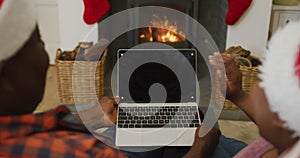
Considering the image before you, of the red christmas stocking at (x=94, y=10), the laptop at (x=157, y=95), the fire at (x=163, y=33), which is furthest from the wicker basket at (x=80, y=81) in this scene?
the laptop at (x=157, y=95)

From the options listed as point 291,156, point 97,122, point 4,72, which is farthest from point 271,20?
point 4,72

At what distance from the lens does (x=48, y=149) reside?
0.71 meters

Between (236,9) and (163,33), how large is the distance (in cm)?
53

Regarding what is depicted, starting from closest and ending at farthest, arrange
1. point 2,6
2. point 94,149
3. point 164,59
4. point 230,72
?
point 2,6 < point 94,149 < point 230,72 < point 164,59

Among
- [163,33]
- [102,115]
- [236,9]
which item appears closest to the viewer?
[102,115]

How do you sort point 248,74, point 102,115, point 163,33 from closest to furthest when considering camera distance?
point 102,115
point 248,74
point 163,33

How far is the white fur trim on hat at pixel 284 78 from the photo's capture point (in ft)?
2.15

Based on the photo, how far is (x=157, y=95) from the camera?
1.62m

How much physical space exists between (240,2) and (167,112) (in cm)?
119

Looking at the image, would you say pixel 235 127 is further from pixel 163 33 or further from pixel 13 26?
pixel 13 26

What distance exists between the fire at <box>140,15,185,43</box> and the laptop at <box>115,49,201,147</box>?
1023 millimetres

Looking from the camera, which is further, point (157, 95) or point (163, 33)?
point (163, 33)

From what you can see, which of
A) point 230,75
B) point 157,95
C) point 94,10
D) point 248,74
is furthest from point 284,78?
point 94,10

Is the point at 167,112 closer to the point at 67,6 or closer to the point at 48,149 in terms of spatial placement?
the point at 48,149
